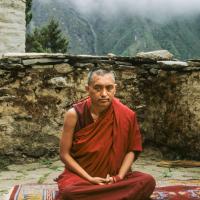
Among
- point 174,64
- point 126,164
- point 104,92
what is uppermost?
point 174,64

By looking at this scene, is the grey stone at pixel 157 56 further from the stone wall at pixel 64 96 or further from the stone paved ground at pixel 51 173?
the stone paved ground at pixel 51 173

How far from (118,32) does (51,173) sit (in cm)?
12503

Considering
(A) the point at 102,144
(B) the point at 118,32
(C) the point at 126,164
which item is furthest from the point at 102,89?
(B) the point at 118,32

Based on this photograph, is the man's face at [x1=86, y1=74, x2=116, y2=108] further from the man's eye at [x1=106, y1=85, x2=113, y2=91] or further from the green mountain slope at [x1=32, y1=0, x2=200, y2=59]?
the green mountain slope at [x1=32, y1=0, x2=200, y2=59]

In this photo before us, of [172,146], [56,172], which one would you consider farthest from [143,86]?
[56,172]

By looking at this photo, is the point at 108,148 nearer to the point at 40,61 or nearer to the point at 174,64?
the point at 40,61

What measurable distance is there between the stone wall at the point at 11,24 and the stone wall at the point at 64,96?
3278 mm

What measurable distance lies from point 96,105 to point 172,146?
267 centimetres

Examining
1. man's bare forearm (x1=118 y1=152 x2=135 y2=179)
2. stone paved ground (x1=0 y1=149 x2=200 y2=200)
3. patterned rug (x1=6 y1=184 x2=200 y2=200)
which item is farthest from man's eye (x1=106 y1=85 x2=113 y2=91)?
stone paved ground (x1=0 y1=149 x2=200 y2=200)

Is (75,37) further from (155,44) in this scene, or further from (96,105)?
(96,105)

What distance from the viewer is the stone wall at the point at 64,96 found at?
5645 mm

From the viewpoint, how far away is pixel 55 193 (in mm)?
3756

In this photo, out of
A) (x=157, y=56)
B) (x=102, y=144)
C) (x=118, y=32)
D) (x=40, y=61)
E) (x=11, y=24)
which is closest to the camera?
(x=102, y=144)

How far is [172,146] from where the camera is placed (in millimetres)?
5980
